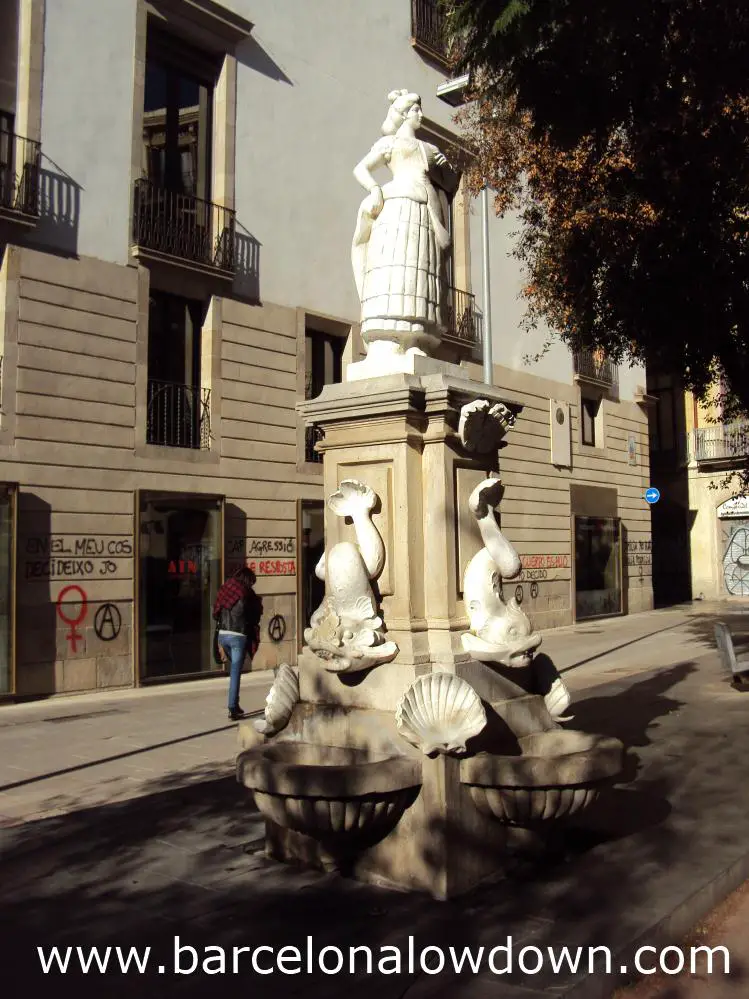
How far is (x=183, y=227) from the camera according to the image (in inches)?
610

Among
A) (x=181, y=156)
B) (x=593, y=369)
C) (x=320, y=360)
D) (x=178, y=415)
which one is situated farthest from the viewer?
(x=593, y=369)

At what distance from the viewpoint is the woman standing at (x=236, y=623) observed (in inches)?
421

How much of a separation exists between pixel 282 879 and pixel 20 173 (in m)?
11.5

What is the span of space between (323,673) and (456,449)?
1.44m

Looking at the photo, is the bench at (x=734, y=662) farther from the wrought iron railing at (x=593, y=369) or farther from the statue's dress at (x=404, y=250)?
the wrought iron railing at (x=593, y=369)

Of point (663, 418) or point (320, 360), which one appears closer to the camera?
point (320, 360)

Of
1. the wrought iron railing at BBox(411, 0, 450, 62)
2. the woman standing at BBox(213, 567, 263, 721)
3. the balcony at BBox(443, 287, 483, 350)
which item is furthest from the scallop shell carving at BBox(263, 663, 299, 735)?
the wrought iron railing at BBox(411, 0, 450, 62)

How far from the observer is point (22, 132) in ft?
43.5

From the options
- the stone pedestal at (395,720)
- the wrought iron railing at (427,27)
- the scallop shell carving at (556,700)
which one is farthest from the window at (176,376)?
the scallop shell carving at (556,700)

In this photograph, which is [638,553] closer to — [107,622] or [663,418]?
[663,418]

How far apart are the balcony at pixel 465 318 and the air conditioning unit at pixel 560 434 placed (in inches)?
142

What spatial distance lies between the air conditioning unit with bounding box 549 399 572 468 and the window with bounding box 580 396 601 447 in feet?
5.19

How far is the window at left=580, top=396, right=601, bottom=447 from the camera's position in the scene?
26.8 meters

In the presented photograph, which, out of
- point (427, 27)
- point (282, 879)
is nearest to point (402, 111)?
point (282, 879)
